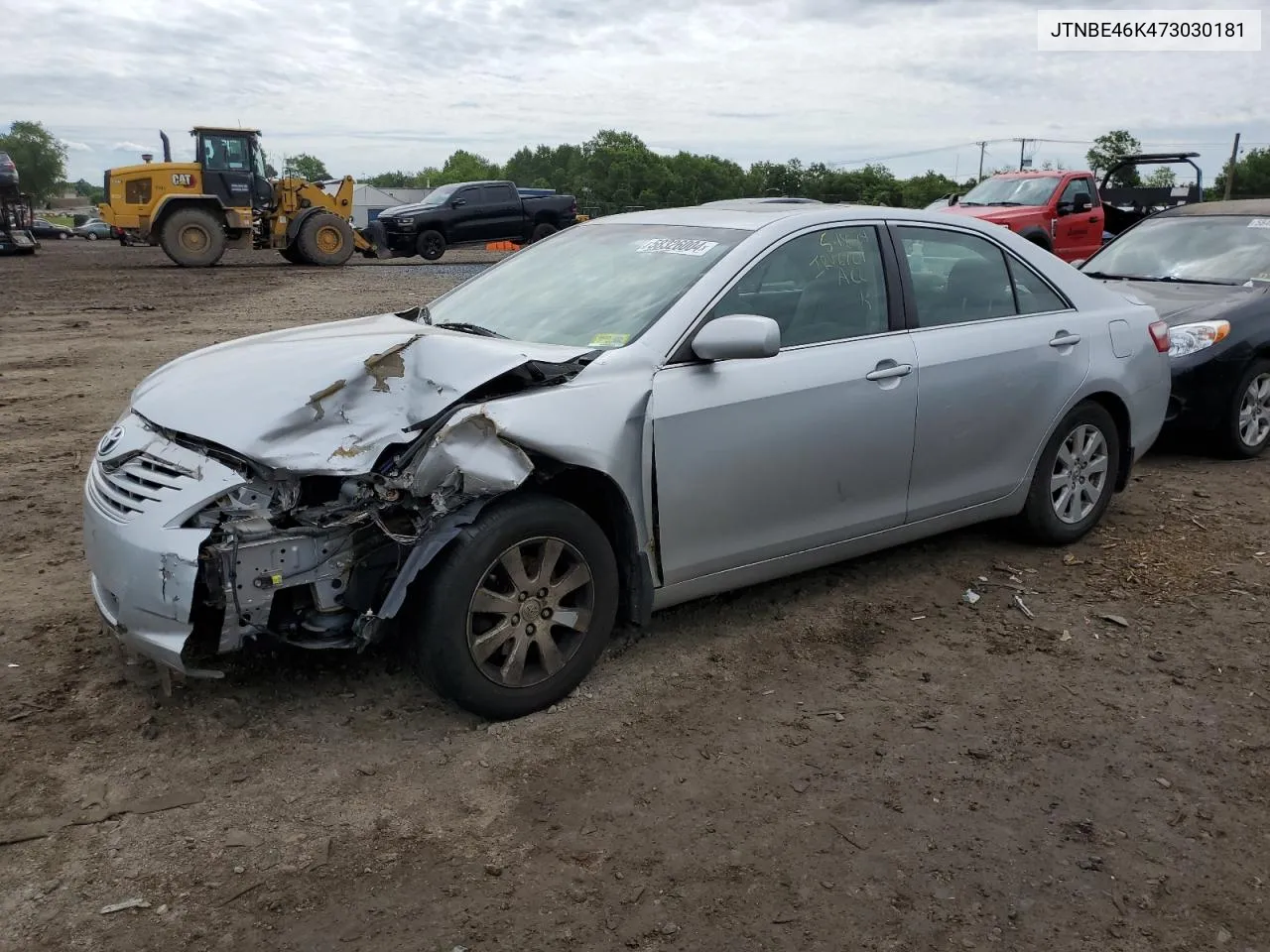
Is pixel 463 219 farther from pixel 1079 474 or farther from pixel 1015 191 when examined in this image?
pixel 1079 474

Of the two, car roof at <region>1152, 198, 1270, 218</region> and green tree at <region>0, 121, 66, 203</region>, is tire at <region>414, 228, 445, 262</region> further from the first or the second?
green tree at <region>0, 121, 66, 203</region>

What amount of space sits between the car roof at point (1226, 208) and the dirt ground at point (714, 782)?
4267mm

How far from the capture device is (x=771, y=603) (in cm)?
446

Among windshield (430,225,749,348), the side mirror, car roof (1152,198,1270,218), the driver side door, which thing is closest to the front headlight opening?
car roof (1152,198,1270,218)

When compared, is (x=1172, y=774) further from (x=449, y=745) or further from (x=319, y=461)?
(x=319, y=461)

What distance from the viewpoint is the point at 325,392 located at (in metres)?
3.41

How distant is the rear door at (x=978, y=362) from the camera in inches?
172

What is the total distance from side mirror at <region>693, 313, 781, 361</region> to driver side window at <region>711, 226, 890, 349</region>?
0.73ft

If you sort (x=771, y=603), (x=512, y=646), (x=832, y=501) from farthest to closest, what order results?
1. (x=771, y=603)
2. (x=832, y=501)
3. (x=512, y=646)

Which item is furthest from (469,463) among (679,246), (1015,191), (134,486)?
(1015,191)

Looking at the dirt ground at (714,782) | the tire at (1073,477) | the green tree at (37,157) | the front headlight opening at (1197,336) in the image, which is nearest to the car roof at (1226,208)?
the front headlight opening at (1197,336)

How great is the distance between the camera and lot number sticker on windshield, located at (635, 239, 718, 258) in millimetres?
4055

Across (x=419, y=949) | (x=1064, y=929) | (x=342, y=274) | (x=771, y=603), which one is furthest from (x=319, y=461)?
(x=342, y=274)

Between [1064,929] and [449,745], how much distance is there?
6.02ft
